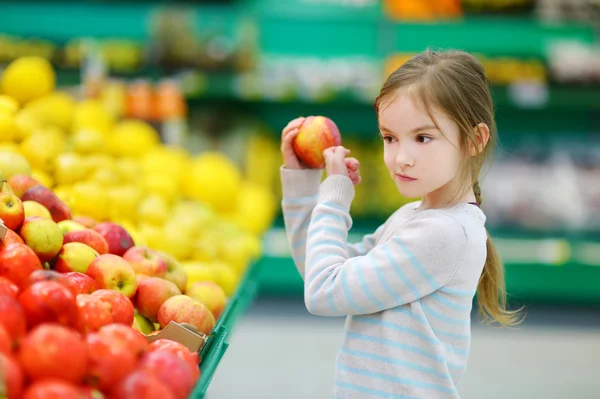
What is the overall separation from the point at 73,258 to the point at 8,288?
1.29 feet

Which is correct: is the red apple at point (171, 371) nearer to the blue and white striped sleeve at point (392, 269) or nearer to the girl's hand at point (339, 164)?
the blue and white striped sleeve at point (392, 269)

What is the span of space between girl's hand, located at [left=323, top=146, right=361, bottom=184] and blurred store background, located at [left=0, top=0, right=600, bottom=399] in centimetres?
204

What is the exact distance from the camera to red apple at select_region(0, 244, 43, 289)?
136cm

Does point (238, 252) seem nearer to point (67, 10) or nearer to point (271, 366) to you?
point (271, 366)

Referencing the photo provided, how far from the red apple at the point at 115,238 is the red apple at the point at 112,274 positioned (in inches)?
9.1

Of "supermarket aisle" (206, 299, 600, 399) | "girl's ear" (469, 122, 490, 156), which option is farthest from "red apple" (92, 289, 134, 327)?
"supermarket aisle" (206, 299, 600, 399)

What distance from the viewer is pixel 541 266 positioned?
473cm

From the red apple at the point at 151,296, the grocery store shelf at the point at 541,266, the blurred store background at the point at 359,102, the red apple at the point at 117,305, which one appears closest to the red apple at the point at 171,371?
the red apple at the point at 117,305

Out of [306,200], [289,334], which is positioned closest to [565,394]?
[289,334]

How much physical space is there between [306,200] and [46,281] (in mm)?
675

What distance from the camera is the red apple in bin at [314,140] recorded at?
66.0 inches

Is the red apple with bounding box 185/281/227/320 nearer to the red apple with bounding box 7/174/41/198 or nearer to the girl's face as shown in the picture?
the red apple with bounding box 7/174/41/198

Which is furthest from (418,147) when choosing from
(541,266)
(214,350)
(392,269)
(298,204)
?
(541,266)

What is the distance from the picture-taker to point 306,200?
67.2 inches
